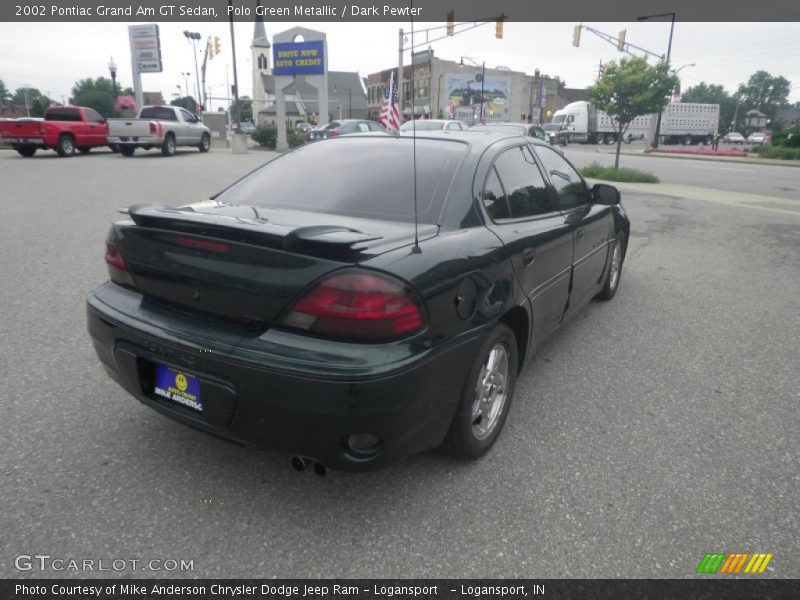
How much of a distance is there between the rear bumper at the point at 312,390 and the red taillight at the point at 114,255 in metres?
0.39

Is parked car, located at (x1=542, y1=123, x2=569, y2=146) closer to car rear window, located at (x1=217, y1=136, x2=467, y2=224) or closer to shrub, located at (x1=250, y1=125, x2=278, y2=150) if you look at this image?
shrub, located at (x1=250, y1=125, x2=278, y2=150)

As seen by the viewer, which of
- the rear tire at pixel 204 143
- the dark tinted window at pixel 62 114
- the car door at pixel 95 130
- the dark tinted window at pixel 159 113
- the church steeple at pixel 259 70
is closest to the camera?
the dark tinted window at pixel 62 114

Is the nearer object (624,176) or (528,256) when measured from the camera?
(528,256)

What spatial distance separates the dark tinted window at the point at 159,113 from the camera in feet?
76.3

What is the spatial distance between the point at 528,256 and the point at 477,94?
8486 cm

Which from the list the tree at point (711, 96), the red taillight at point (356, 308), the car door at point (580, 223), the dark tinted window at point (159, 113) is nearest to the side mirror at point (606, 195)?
the car door at point (580, 223)

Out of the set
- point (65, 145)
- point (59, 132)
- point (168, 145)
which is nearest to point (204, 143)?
point (168, 145)

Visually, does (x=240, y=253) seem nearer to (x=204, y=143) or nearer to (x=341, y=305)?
(x=341, y=305)

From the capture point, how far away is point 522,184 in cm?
342

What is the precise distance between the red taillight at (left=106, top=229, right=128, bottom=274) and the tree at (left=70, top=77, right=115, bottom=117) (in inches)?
3373

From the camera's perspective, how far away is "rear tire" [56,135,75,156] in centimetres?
2055

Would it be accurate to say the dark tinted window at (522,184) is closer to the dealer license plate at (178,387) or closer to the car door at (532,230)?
the car door at (532,230)

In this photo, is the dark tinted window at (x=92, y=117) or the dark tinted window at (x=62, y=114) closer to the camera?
the dark tinted window at (x=62, y=114)
